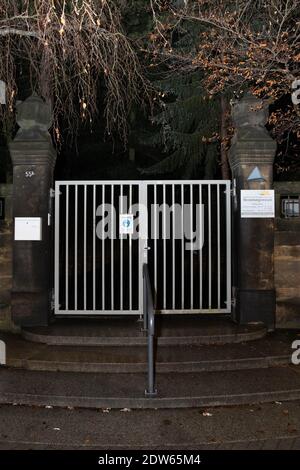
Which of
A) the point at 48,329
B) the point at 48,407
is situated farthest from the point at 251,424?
the point at 48,329

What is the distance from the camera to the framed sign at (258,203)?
7.45m

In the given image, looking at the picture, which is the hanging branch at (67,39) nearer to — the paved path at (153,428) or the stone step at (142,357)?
the stone step at (142,357)

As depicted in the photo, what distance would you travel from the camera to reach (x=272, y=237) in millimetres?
7508

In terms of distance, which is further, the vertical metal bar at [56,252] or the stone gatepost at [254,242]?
the vertical metal bar at [56,252]

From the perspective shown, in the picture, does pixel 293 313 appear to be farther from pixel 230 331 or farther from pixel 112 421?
pixel 112 421

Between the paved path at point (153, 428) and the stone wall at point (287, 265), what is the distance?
2.70 m

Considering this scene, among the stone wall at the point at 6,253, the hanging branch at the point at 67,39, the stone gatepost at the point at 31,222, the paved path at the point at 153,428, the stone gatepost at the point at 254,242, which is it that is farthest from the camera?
the stone wall at the point at 6,253

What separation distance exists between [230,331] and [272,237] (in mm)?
1614

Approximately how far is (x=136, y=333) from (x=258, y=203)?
2.63 m

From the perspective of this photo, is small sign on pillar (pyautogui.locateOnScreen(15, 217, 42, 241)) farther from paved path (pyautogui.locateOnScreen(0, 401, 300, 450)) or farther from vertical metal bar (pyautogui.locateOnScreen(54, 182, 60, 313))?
paved path (pyautogui.locateOnScreen(0, 401, 300, 450))

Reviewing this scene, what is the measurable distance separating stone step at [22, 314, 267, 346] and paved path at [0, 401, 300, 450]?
5.38ft

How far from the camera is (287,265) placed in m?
7.77

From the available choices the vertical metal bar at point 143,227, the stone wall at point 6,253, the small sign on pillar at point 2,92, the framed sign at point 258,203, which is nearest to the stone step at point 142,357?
the stone wall at point 6,253

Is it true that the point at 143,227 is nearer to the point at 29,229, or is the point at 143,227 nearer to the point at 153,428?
the point at 29,229
